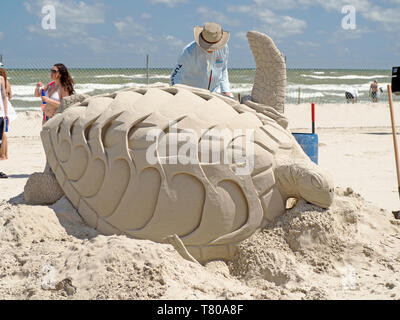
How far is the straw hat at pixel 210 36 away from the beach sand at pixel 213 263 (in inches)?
66.2

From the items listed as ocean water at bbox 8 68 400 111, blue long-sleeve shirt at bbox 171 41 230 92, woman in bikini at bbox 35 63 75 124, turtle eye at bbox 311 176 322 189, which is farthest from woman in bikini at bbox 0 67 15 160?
ocean water at bbox 8 68 400 111

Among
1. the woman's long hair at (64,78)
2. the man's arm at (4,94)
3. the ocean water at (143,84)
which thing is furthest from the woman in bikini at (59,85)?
the ocean water at (143,84)

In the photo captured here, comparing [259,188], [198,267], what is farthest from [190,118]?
[198,267]

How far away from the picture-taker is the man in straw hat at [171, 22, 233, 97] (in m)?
4.25

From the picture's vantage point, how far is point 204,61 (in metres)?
4.41

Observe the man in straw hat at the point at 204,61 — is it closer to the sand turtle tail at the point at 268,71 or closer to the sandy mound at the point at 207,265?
the sand turtle tail at the point at 268,71

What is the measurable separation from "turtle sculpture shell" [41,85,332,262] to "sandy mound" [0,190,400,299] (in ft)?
0.44

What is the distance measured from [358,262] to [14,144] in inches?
325

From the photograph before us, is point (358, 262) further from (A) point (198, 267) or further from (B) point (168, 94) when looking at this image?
(B) point (168, 94)

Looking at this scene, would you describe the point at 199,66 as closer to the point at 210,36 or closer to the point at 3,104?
the point at 210,36

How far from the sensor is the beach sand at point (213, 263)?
243 cm

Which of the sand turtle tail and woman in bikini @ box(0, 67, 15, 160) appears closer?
the sand turtle tail

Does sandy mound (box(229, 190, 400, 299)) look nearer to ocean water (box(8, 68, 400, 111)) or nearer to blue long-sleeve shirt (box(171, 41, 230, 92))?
blue long-sleeve shirt (box(171, 41, 230, 92))
